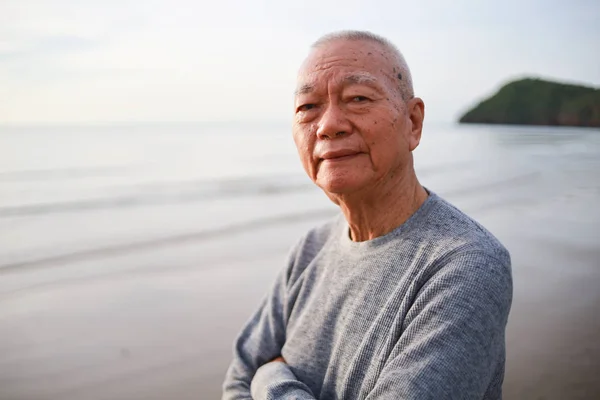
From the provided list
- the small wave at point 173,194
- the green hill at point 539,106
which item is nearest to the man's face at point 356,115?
the small wave at point 173,194

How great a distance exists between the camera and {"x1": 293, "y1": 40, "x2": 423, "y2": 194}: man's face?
1829 millimetres

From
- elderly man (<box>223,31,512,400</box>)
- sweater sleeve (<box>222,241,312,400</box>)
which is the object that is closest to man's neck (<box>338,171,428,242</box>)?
elderly man (<box>223,31,512,400</box>)

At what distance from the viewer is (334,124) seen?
184 cm

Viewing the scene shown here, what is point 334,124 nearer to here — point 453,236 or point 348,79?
point 348,79

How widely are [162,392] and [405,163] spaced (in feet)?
9.69

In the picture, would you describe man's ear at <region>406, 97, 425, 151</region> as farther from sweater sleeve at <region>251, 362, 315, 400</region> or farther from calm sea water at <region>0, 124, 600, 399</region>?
calm sea water at <region>0, 124, 600, 399</region>

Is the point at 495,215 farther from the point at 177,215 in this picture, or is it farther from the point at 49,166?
the point at 49,166

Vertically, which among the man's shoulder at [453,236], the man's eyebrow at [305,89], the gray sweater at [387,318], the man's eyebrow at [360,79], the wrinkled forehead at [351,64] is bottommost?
the gray sweater at [387,318]

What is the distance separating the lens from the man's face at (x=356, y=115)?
6.00ft

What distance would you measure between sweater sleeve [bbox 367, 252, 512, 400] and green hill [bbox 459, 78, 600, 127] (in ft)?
145

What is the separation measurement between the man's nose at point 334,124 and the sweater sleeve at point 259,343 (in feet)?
2.32

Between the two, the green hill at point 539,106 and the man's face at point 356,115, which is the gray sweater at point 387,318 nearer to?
the man's face at point 356,115

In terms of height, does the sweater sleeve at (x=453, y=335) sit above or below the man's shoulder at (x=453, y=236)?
below

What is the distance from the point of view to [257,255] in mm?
7805
